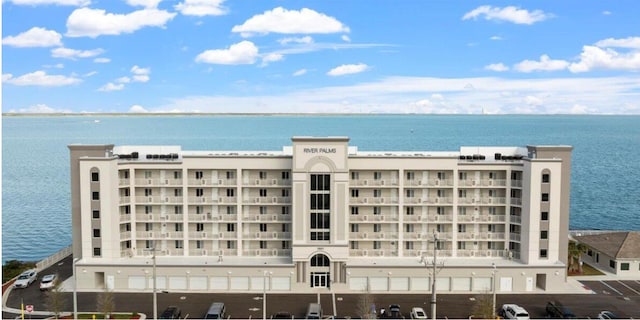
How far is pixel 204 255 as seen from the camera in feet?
217

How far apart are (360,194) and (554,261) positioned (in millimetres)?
22978

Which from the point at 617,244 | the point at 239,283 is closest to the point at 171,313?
the point at 239,283

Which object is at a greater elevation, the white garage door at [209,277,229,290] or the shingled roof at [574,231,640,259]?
the shingled roof at [574,231,640,259]

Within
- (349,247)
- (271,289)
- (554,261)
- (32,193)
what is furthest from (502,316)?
(32,193)

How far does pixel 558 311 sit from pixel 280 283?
28.5 m

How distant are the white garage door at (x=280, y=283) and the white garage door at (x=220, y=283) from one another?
5133 millimetres

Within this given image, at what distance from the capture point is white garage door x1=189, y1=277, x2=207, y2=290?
6219 cm

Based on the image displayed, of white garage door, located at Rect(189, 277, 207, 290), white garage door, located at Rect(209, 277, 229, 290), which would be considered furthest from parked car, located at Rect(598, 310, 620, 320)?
white garage door, located at Rect(189, 277, 207, 290)

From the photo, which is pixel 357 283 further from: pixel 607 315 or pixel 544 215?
pixel 607 315

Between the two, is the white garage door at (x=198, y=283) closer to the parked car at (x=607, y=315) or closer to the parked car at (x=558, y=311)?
the parked car at (x=558, y=311)

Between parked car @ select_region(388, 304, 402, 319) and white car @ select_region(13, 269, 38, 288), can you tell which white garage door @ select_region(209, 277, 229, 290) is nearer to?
parked car @ select_region(388, 304, 402, 319)

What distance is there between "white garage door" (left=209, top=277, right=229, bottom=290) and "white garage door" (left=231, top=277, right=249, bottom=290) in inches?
26.1

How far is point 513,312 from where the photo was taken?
53469mm

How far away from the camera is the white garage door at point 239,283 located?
6209 centimetres
